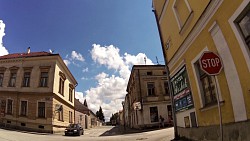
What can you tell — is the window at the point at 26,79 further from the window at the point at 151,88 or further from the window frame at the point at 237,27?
the window frame at the point at 237,27

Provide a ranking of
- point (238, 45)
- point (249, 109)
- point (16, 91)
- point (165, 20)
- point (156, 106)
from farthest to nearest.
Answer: point (156, 106) → point (16, 91) → point (165, 20) → point (238, 45) → point (249, 109)

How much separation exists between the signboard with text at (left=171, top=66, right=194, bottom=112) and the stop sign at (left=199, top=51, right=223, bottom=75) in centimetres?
524

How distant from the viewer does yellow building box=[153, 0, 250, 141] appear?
6066 mm

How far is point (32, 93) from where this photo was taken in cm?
2747

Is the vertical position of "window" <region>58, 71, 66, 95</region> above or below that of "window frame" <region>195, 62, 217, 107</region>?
above

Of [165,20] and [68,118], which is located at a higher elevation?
[165,20]

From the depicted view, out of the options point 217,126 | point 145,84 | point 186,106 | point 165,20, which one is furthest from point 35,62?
point 217,126

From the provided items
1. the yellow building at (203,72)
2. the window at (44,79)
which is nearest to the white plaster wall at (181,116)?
the yellow building at (203,72)

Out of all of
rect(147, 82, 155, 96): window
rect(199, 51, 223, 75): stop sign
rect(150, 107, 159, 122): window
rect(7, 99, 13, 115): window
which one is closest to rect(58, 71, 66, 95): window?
rect(7, 99, 13, 115): window

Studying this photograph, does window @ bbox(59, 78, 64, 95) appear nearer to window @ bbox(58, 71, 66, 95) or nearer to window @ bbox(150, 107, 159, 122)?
window @ bbox(58, 71, 66, 95)

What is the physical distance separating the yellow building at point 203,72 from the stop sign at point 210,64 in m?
0.28

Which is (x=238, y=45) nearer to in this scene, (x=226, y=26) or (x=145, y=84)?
(x=226, y=26)

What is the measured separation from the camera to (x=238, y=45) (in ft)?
20.3

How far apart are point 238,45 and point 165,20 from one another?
7.41m
